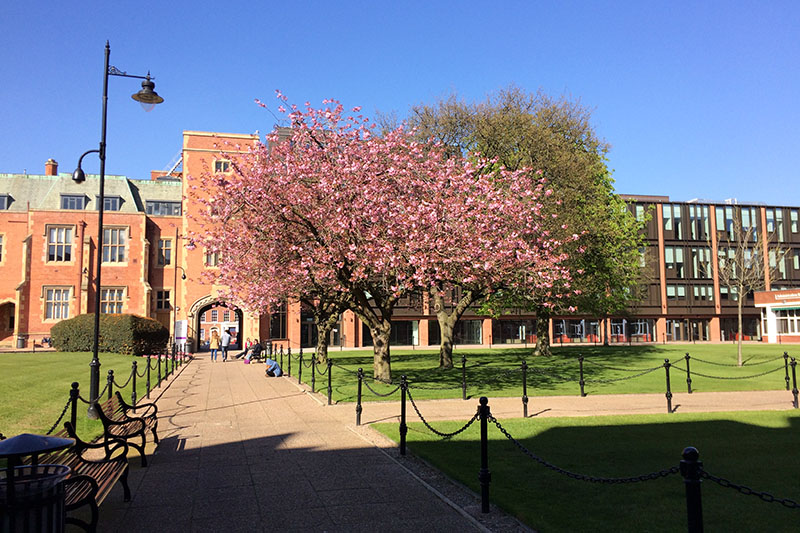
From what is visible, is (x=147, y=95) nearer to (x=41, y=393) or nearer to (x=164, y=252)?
(x=41, y=393)

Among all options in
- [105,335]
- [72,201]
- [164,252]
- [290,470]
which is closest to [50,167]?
[72,201]

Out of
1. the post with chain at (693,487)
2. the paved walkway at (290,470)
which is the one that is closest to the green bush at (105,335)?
the paved walkway at (290,470)

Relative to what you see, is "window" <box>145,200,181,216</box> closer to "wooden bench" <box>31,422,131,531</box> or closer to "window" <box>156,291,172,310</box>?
"window" <box>156,291,172,310</box>

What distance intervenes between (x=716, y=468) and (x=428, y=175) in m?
13.8

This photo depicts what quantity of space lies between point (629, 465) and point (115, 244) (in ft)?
152

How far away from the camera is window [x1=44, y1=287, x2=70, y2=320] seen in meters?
44.3

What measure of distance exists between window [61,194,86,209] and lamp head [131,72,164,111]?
38965 mm

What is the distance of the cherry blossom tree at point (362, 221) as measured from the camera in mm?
17328

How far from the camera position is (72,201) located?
4844 centimetres

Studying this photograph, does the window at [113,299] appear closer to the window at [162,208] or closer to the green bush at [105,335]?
the window at [162,208]

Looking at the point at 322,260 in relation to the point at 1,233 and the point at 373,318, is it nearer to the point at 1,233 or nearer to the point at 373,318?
the point at 373,318

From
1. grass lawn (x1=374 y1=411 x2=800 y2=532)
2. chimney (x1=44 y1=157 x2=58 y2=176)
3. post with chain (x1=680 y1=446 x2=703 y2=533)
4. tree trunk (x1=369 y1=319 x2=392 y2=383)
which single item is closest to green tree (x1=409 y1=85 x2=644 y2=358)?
tree trunk (x1=369 y1=319 x2=392 y2=383)

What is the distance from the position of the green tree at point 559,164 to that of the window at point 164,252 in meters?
26.3

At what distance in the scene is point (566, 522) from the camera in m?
6.01
